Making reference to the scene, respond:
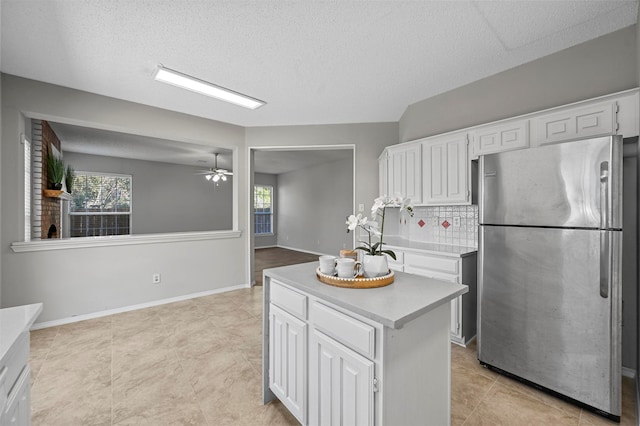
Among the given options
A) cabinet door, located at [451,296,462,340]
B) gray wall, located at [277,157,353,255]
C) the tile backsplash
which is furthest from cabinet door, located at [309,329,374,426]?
gray wall, located at [277,157,353,255]

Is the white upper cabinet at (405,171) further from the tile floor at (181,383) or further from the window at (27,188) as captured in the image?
the window at (27,188)

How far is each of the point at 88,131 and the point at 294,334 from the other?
17.3 ft

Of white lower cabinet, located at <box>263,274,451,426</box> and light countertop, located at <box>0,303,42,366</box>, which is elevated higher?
light countertop, located at <box>0,303,42,366</box>

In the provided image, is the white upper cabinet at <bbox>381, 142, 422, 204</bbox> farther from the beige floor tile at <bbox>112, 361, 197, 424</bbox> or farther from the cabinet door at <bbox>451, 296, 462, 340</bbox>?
the beige floor tile at <bbox>112, 361, 197, 424</bbox>

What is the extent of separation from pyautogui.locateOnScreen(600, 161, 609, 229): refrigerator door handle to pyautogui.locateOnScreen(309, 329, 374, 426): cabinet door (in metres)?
1.67

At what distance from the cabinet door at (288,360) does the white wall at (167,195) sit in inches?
239

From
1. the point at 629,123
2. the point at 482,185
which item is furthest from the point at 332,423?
the point at 629,123

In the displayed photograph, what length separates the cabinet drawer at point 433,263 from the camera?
255 cm

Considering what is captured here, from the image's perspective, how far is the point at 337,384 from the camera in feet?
4.21

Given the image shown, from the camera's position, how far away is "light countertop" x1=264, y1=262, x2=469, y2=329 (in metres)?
1.10

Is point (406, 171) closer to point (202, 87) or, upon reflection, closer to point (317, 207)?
point (202, 87)

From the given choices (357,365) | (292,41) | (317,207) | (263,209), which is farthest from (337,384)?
(263,209)

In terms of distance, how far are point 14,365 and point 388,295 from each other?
1.40 m

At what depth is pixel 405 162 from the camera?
3369mm
